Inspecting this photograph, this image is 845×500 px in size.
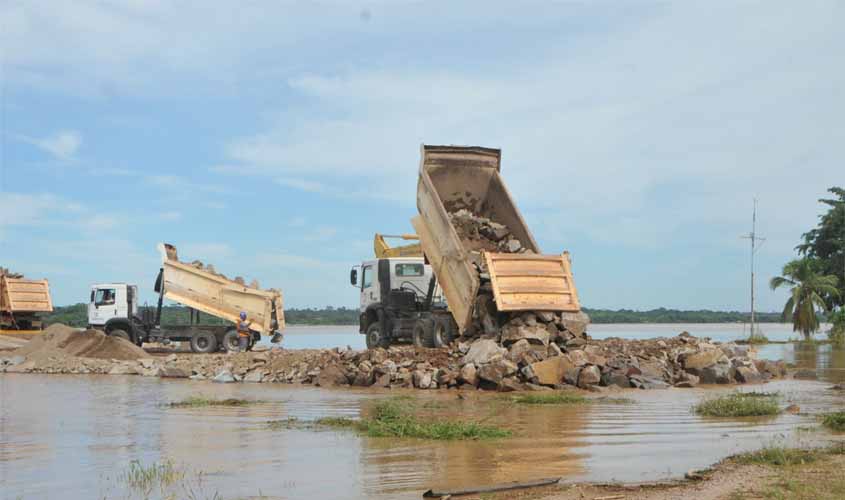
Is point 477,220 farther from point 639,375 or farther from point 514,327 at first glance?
point 639,375

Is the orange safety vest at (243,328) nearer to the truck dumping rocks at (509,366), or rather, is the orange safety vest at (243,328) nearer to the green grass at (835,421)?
the truck dumping rocks at (509,366)

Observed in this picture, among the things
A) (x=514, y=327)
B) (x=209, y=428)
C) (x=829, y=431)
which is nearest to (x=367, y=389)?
(x=514, y=327)

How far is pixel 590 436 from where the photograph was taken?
8844 millimetres

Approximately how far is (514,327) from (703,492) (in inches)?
390

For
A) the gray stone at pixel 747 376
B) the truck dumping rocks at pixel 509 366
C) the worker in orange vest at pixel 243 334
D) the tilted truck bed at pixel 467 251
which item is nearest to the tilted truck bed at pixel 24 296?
the worker in orange vest at pixel 243 334

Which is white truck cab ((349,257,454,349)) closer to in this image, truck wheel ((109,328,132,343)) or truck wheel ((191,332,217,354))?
truck wheel ((191,332,217,354))

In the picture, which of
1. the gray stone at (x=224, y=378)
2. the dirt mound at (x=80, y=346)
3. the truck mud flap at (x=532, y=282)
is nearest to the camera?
the truck mud flap at (x=532, y=282)

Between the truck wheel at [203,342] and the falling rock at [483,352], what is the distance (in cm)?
1265

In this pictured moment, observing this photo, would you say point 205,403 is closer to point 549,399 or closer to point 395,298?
point 549,399

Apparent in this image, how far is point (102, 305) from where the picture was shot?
88.8ft

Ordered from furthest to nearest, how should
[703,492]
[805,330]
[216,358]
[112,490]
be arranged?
[805,330], [216,358], [112,490], [703,492]

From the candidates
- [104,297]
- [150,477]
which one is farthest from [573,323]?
[104,297]

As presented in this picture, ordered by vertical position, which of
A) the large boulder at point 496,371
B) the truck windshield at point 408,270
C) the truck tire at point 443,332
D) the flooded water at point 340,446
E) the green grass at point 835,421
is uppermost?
the truck windshield at point 408,270

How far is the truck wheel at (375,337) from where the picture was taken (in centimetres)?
2184
